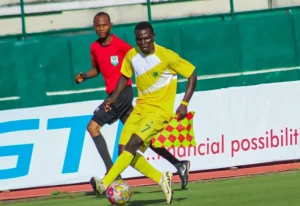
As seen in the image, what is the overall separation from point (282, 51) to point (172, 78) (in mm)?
8417

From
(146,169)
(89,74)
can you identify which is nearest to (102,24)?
(89,74)

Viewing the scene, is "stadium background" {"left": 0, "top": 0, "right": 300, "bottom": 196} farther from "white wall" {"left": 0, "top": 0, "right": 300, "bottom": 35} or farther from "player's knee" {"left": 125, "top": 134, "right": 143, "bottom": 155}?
"player's knee" {"left": 125, "top": 134, "right": 143, "bottom": 155}

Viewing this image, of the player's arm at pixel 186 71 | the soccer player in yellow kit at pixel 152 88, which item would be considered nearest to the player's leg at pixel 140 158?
the soccer player in yellow kit at pixel 152 88

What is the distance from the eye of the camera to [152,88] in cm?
1000

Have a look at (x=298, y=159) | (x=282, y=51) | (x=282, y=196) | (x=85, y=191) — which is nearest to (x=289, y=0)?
(x=282, y=51)

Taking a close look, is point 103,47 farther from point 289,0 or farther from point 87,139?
point 289,0

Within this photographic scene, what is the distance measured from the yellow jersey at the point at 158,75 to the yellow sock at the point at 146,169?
0.56 meters

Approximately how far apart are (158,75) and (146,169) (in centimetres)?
105

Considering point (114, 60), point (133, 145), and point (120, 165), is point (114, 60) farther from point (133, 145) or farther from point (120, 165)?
point (120, 165)

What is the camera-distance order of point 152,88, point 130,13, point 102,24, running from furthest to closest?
point 130,13
point 102,24
point 152,88

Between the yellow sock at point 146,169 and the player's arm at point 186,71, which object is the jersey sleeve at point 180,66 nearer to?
the player's arm at point 186,71

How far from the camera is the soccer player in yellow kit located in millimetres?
9742

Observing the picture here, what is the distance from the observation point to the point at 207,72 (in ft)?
58.7

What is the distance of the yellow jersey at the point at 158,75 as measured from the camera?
391 inches
